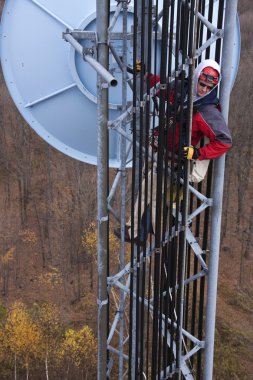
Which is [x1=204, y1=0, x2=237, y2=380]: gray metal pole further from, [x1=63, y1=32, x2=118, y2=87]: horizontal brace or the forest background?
the forest background

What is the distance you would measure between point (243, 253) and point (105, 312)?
20296 mm

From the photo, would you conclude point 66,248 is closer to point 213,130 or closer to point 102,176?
point 102,176

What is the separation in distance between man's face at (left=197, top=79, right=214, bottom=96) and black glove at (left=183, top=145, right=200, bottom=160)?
0.56m

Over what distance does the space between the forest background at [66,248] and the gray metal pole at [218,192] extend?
15736mm

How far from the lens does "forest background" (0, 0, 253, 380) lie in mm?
19797

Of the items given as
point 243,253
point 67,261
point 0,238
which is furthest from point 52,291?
point 243,253

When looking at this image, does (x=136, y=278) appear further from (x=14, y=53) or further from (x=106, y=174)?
(x=14, y=53)

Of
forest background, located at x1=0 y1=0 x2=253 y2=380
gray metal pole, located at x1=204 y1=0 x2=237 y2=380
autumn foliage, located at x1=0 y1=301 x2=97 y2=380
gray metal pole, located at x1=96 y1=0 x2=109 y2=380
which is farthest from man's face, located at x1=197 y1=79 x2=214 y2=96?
autumn foliage, located at x1=0 y1=301 x2=97 y2=380

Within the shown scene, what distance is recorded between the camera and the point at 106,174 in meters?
4.34

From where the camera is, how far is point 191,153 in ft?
12.8

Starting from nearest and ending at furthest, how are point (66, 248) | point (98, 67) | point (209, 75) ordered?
point (98, 67), point (209, 75), point (66, 248)

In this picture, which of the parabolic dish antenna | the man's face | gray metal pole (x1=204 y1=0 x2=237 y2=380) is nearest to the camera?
gray metal pole (x1=204 y1=0 x2=237 y2=380)

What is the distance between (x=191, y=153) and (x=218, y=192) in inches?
23.1

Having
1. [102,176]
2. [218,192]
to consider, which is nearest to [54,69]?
[102,176]
